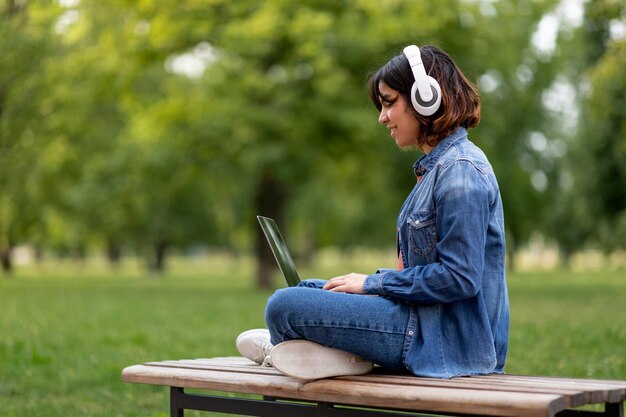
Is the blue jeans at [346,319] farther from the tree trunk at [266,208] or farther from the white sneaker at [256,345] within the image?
the tree trunk at [266,208]

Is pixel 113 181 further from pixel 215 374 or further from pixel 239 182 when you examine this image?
pixel 215 374

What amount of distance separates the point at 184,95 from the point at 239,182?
10.8ft

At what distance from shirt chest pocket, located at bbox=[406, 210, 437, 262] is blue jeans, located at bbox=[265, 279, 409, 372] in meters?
0.23

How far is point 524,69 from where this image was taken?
33.0 m

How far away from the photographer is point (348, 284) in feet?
13.4

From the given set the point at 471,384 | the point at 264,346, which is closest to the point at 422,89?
the point at 471,384

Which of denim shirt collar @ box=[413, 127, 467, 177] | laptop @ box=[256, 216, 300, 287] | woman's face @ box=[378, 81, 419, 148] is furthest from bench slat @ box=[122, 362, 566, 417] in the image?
woman's face @ box=[378, 81, 419, 148]

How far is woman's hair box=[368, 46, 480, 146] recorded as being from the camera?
4023 mm

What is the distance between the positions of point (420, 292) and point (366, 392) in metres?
0.44

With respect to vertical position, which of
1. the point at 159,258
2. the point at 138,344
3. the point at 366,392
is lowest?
the point at 138,344

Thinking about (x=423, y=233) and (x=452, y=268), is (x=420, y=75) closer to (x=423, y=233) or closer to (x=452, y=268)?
(x=423, y=233)

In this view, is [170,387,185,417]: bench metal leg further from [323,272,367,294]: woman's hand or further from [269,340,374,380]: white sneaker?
[323,272,367,294]: woman's hand

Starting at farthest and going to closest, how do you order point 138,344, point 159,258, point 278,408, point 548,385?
1. point 159,258
2. point 138,344
3. point 278,408
4. point 548,385

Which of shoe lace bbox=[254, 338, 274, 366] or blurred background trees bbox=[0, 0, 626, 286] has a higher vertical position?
blurred background trees bbox=[0, 0, 626, 286]
